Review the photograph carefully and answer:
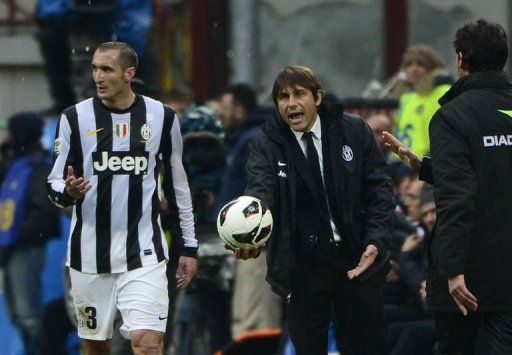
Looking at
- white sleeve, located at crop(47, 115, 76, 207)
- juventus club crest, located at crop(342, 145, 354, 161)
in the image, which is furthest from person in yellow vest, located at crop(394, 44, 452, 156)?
white sleeve, located at crop(47, 115, 76, 207)

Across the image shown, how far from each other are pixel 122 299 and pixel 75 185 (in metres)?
0.86

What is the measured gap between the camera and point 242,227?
29.7 ft

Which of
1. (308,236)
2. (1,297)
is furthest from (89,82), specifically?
(308,236)

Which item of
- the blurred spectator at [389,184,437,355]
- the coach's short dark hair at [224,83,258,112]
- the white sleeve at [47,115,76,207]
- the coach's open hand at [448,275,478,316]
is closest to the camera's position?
the coach's open hand at [448,275,478,316]

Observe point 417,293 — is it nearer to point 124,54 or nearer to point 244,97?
point 244,97

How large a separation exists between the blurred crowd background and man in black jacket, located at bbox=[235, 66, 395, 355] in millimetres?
621

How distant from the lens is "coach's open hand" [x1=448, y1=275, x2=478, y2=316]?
8516 mm

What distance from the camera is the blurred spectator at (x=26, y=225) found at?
44.8ft

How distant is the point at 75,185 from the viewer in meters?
9.50

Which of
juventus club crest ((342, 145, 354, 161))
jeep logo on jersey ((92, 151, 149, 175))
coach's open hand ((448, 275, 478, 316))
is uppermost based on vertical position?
juventus club crest ((342, 145, 354, 161))

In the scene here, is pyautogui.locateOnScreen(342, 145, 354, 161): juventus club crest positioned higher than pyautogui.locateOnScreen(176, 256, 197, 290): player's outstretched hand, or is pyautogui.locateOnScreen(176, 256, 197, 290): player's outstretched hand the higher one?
pyautogui.locateOnScreen(342, 145, 354, 161): juventus club crest

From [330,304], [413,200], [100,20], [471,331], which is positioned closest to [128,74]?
[330,304]

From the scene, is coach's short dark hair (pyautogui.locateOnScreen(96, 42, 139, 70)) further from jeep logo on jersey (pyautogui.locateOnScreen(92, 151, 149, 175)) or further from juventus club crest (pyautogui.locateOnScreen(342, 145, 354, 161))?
juventus club crest (pyautogui.locateOnScreen(342, 145, 354, 161))

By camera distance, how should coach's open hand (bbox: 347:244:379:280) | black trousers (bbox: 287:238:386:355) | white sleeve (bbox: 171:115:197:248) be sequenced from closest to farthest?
coach's open hand (bbox: 347:244:379:280)
black trousers (bbox: 287:238:386:355)
white sleeve (bbox: 171:115:197:248)
